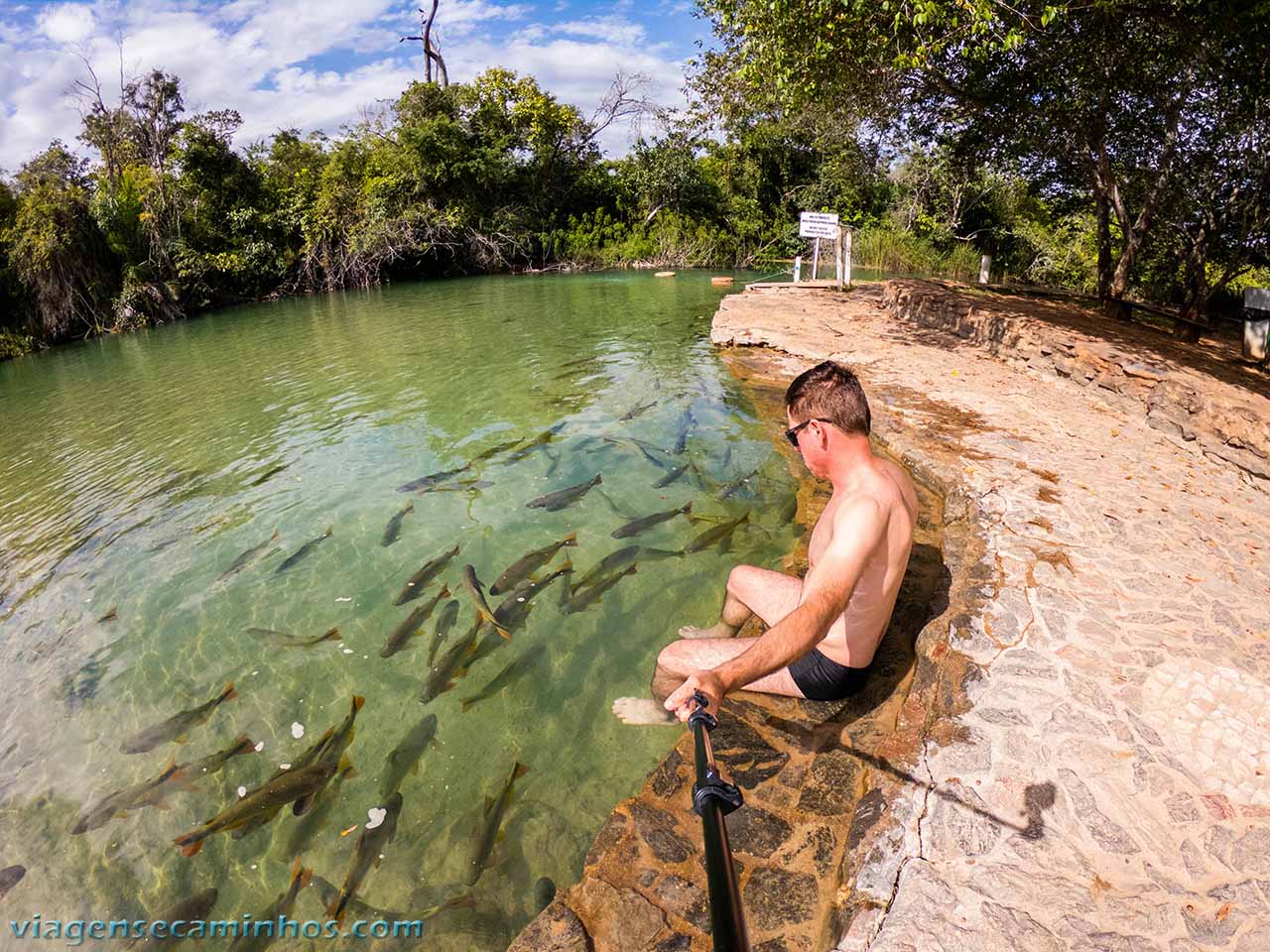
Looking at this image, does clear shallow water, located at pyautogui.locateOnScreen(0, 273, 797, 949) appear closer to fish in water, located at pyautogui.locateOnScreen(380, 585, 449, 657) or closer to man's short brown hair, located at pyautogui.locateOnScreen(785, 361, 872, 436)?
fish in water, located at pyautogui.locateOnScreen(380, 585, 449, 657)

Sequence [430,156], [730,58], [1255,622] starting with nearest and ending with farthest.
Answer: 1. [1255,622]
2. [730,58]
3. [430,156]

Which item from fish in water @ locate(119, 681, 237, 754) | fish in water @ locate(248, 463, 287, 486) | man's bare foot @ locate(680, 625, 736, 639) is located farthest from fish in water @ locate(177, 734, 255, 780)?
fish in water @ locate(248, 463, 287, 486)

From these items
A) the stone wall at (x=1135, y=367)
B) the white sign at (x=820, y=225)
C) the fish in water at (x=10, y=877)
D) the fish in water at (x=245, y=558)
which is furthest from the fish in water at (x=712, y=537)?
the white sign at (x=820, y=225)

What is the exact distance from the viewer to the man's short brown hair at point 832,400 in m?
2.74

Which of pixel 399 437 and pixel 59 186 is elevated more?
pixel 59 186

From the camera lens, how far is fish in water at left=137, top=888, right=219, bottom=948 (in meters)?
2.80

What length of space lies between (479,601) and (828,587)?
301 cm

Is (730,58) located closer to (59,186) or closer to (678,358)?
(678,358)

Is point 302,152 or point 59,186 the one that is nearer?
point 59,186

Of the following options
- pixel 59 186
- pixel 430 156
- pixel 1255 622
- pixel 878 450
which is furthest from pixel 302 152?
pixel 1255 622

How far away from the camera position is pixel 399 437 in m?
8.69

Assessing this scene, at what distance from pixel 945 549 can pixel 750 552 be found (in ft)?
4.89

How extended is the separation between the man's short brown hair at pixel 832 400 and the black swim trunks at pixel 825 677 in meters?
1.09

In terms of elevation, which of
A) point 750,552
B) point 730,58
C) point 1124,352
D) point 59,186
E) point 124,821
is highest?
point 730,58
